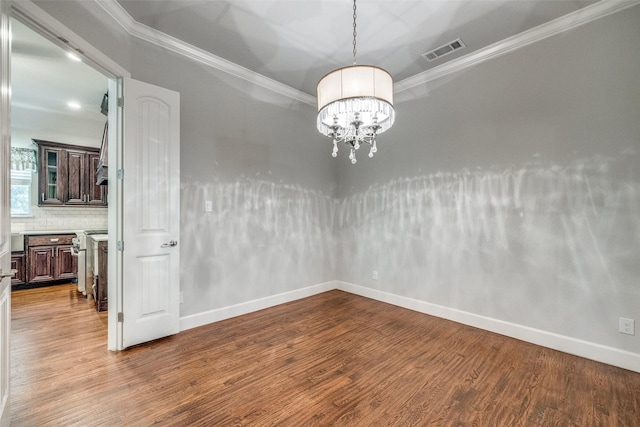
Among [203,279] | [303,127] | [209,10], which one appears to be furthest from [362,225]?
[209,10]

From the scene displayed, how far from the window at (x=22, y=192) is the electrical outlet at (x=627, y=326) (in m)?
8.28

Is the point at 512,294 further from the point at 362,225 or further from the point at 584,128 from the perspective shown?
the point at 362,225

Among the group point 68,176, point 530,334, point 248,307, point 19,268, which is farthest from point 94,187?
point 530,334

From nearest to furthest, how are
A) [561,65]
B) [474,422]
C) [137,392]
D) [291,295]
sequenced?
[474,422]
[137,392]
[561,65]
[291,295]

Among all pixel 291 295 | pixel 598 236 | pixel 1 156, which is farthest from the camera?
pixel 291 295

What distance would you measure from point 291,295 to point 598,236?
132 inches

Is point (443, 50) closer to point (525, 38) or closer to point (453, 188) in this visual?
point (525, 38)

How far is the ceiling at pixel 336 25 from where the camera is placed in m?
2.41

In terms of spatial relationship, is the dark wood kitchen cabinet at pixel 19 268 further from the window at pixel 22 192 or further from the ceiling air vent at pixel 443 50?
the ceiling air vent at pixel 443 50

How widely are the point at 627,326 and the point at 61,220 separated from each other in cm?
806

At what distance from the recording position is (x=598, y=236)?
2416 millimetres

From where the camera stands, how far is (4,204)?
1466 millimetres

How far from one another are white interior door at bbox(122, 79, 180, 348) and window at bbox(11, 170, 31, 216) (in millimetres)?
4359

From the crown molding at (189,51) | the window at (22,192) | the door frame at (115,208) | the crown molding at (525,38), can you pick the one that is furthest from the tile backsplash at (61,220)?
the crown molding at (525,38)
